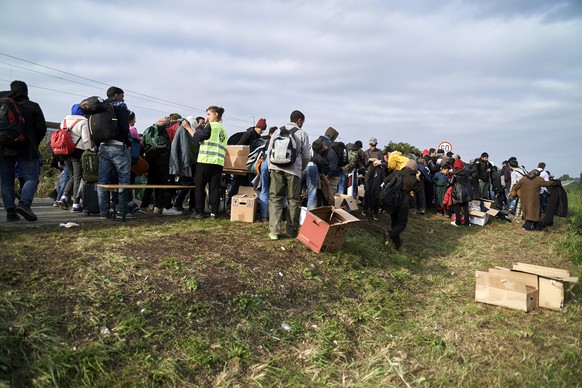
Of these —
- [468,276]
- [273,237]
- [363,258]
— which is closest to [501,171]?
[468,276]

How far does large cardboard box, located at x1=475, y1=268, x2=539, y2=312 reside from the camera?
489 centimetres

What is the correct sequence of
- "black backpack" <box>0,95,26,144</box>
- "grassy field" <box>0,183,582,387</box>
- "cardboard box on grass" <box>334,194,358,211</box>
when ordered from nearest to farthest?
"grassy field" <box>0,183,582,387</box>, "black backpack" <box>0,95,26,144</box>, "cardboard box on grass" <box>334,194,358,211</box>

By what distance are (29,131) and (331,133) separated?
551 centimetres

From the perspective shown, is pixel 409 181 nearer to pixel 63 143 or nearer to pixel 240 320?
pixel 240 320

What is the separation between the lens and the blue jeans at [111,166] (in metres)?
6.15

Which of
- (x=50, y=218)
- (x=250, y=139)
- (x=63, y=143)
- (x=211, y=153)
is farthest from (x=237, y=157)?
(x=50, y=218)

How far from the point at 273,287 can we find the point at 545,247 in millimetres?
7837

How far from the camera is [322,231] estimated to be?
541 centimetres

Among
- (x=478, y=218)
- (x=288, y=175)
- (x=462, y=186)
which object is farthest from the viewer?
(x=478, y=218)

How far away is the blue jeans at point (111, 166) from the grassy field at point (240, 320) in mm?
811

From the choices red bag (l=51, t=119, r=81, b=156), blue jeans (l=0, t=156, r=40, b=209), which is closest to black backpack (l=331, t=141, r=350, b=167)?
red bag (l=51, t=119, r=81, b=156)

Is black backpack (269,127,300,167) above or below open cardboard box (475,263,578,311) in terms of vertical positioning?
above

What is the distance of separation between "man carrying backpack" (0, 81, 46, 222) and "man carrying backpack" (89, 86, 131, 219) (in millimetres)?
731

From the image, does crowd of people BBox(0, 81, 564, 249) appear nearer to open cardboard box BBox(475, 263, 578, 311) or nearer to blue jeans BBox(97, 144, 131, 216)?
blue jeans BBox(97, 144, 131, 216)
